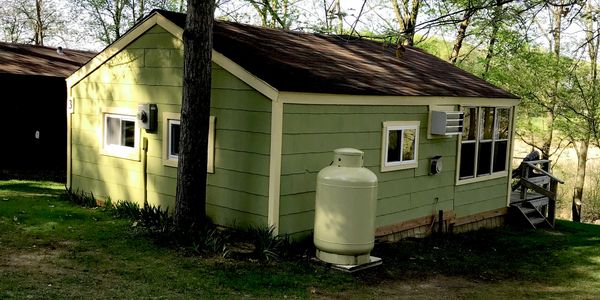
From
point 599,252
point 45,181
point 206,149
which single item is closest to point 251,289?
point 206,149

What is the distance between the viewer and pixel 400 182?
9.59m

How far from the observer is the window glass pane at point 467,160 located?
11180 mm

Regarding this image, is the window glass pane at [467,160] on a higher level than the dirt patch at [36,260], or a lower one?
higher

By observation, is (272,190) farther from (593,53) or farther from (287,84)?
(593,53)

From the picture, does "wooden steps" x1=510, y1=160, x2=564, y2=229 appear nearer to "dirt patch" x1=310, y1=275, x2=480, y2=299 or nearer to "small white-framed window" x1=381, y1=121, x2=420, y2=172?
"small white-framed window" x1=381, y1=121, x2=420, y2=172

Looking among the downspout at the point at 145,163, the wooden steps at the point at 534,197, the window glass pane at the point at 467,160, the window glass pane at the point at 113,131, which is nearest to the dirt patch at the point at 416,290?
the window glass pane at the point at 467,160

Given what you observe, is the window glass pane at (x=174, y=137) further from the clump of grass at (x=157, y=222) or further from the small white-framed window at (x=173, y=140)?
the clump of grass at (x=157, y=222)

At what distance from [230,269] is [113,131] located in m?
4.40

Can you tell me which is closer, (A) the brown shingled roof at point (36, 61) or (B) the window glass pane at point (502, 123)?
(B) the window glass pane at point (502, 123)


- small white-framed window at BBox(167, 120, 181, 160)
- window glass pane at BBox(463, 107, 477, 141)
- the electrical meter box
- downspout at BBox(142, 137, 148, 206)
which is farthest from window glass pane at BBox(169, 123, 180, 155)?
window glass pane at BBox(463, 107, 477, 141)

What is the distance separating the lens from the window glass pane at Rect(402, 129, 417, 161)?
9655 mm

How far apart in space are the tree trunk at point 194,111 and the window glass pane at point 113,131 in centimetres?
275

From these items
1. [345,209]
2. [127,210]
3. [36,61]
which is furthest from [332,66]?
[36,61]

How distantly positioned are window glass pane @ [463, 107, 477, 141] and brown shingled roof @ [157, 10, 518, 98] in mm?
361
